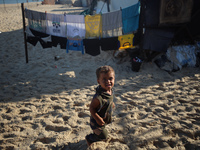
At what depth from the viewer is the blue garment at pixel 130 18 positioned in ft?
15.4

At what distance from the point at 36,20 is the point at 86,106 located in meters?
3.91

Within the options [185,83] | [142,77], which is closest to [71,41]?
[142,77]

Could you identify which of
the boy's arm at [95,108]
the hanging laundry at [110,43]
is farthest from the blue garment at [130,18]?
the boy's arm at [95,108]

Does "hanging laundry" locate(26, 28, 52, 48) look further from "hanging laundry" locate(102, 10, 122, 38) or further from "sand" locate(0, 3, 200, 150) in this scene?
"hanging laundry" locate(102, 10, 122, 38)

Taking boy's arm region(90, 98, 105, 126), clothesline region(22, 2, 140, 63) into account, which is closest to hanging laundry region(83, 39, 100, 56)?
clothesline region(22, 2, 140, 63)

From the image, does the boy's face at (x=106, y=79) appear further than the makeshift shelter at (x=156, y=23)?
No

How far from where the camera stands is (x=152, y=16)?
4973 mm

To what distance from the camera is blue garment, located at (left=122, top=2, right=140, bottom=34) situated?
469 centimetres

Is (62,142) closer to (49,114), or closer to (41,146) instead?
(41,146)

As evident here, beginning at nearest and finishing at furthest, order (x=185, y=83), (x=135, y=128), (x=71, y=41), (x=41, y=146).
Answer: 1. (x=41, y=146)
2. (x=135, y=128)
3. (x=185, y=83)
4. (x=71, y=41)

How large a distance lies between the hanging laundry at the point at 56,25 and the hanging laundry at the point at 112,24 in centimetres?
153

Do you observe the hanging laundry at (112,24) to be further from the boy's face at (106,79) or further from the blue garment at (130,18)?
the boy's face at (106,79)

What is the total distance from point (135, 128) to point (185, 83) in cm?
292

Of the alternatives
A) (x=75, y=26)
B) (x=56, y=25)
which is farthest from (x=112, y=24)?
(x=56, y=25)
